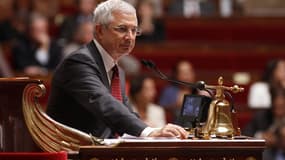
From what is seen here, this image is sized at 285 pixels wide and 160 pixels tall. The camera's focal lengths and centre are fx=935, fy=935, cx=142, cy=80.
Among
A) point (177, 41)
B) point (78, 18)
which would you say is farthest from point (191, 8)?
point (78, 18)

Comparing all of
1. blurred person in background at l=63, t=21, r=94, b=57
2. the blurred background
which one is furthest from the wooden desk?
blurred person in background at l=63, t=21, r=94, b=57

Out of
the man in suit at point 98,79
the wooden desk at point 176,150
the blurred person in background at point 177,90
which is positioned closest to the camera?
the wooden desk at point 176,150

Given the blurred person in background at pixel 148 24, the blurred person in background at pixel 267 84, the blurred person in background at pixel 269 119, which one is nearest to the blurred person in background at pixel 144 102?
the blurred person in background at pixel 269 119

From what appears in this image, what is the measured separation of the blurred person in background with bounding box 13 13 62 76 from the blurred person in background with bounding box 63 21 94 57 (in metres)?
0.20

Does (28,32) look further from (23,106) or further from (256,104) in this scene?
(23,106)

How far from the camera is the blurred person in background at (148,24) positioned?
913 cm

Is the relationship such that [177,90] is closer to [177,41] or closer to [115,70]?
[177,41]

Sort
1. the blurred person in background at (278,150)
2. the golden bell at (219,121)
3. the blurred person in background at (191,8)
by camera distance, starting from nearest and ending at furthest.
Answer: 1. the golden bell at (219,121)
2. the blurred person in background at (278,150)
3. the blurred person in background at (191,8)

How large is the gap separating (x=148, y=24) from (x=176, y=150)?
602 centimetres

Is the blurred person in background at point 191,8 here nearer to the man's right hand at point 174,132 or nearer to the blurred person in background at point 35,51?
the blurred person in background at point 35,51

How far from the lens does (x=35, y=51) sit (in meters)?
8.59

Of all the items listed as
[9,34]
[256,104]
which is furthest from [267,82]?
Answer: [9,34]

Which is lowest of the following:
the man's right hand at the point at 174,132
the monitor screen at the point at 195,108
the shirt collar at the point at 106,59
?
the man's right hand at the point at 174,132

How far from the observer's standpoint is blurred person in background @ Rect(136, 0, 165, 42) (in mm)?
9133
